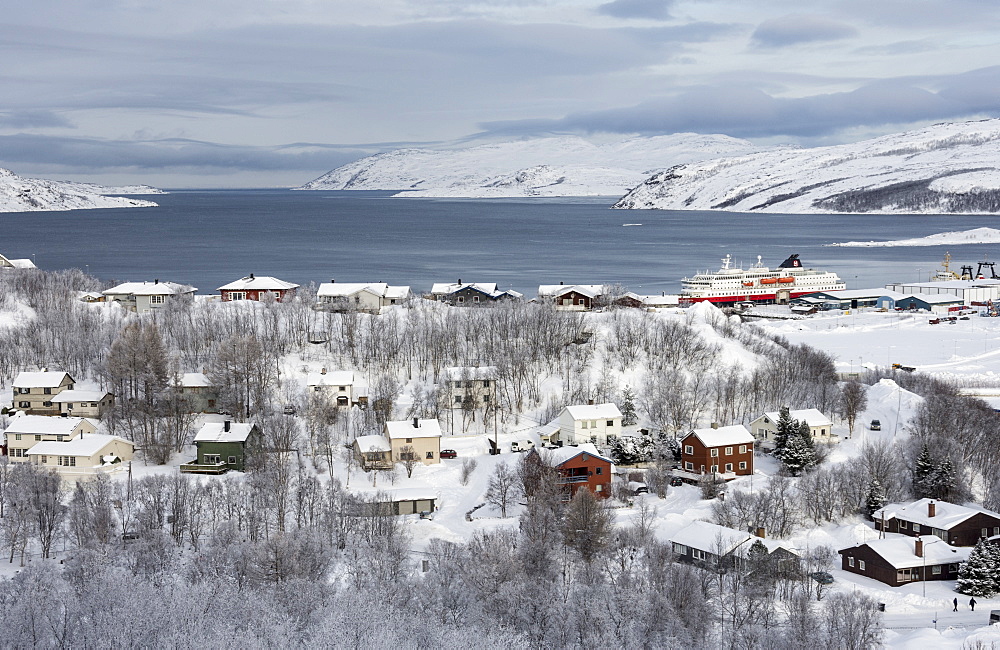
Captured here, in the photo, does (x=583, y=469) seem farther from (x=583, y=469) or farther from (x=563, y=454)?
(x=563, y=454)

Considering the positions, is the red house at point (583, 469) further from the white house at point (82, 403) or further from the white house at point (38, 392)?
the white house at point (38, 392)

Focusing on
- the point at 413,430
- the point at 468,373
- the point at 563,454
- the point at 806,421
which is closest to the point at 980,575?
the point at 806,421

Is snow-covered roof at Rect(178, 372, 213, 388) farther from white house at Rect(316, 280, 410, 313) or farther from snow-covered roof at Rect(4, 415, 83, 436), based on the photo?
white house at Rect(316, 280, 410, 313)

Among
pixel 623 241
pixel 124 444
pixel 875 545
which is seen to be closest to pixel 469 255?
pixel 623 241

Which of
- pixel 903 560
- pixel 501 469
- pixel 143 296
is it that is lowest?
pixel 903 560

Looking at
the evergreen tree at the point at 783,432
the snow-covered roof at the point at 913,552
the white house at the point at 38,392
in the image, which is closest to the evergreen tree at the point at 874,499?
the snow-covered roof at the point at 913,552

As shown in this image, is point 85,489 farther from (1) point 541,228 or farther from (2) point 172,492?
(1) point 541,228
